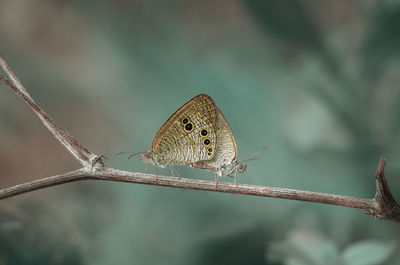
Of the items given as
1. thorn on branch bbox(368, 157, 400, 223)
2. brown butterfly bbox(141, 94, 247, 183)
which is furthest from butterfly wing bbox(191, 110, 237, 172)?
thorn on branch bbox(368, 157, 400, 223)

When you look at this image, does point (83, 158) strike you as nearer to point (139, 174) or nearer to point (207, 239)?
point (139, 174)

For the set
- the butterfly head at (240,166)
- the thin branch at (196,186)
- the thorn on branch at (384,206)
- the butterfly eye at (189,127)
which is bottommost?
the thin branch at (196,186)

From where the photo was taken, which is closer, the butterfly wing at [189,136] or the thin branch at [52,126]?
the thin branch at [52,126]

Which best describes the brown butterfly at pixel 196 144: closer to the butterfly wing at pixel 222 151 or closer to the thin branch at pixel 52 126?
the butterfly wing at pixel 222 151

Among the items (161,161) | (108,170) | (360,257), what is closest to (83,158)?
(108,170)

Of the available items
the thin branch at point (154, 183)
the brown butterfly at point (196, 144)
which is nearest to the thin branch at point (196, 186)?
the thin branch at point (154, 183)

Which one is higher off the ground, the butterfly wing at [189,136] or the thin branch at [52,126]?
the butterfly wing at [189,136]

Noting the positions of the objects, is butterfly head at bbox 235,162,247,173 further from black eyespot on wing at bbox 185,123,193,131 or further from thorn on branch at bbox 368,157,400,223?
thorn on branch at bbox 368,157,400,223
